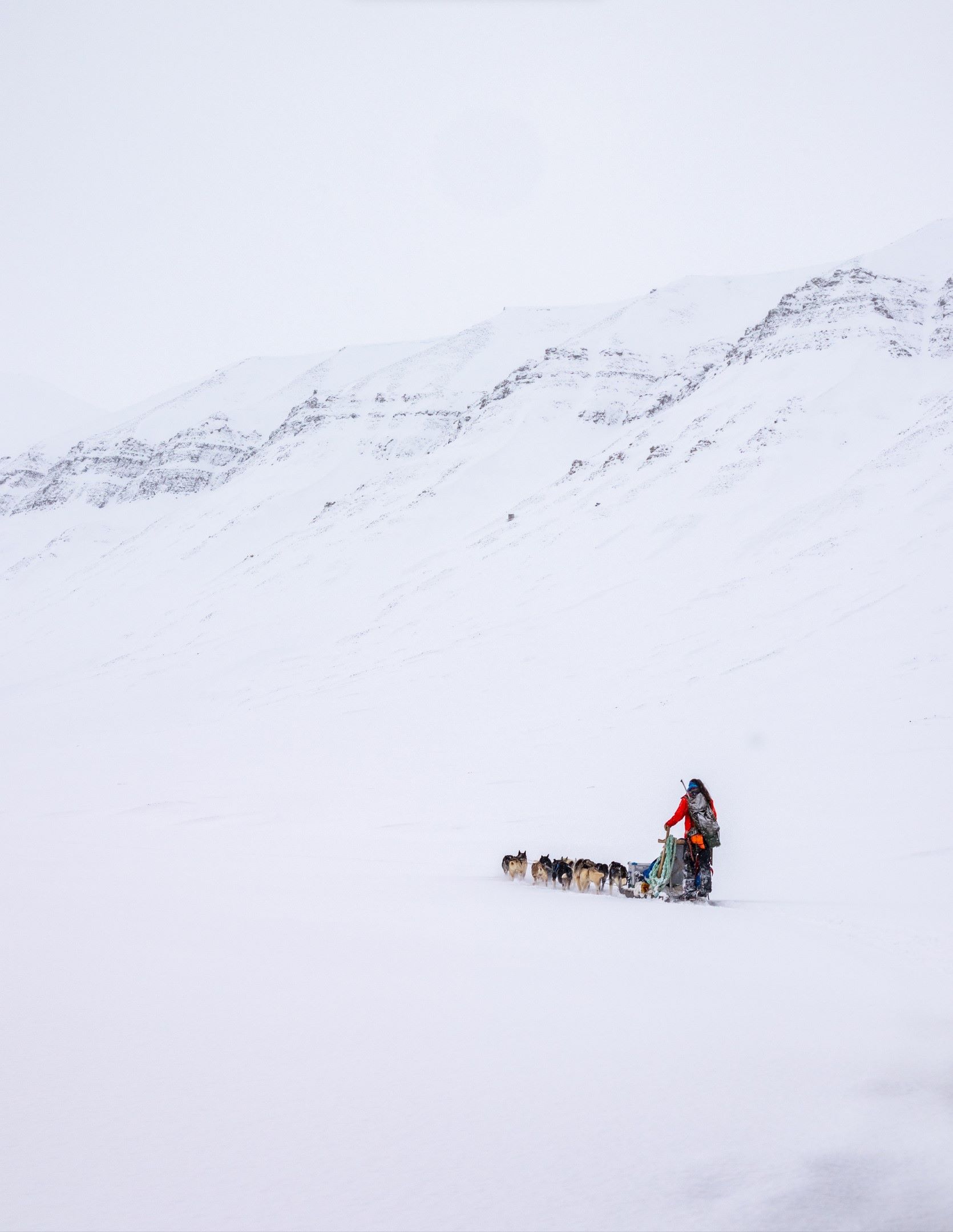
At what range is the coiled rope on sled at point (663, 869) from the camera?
947cm

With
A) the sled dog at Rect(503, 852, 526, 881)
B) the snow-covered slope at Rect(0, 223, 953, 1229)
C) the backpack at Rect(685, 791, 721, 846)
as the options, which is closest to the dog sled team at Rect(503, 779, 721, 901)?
the backpack at Rect(685, 791, 721, 846)

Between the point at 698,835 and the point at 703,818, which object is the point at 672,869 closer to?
the point at 698,835

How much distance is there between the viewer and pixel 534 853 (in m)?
12.2

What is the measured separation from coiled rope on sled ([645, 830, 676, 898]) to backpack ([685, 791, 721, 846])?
0.33 metres

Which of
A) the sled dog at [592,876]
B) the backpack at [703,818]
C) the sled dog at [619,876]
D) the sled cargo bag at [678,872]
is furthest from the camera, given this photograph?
the sled dog at [592,876]

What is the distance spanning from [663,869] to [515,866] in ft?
6.21

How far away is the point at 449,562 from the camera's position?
4603cm

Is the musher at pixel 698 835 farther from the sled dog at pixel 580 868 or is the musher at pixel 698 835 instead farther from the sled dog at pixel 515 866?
the sled dog at pixel 515 866

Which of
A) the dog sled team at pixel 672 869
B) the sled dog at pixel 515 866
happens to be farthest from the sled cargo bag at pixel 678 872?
the sled dog at pixel 515 866

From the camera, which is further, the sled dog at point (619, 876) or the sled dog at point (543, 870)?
the sled dog at point (543, 870)

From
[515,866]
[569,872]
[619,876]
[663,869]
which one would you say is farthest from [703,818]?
[515,866]

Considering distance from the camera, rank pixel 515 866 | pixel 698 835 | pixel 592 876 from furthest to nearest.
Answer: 1. pixel 515 866
2. pixel 592 876
3. pixel 698 835

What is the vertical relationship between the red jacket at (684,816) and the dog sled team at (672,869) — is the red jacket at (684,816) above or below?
above

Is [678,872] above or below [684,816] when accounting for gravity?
below
